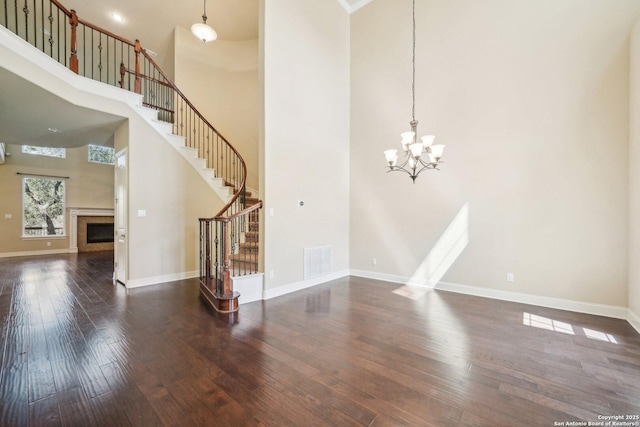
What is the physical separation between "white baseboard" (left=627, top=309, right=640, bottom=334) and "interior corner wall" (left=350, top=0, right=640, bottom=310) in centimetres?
16

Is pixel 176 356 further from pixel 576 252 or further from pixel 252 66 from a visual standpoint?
pixel 252 66

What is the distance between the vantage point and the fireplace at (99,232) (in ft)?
30.9

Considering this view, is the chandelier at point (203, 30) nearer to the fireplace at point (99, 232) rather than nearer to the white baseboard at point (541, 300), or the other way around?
the white baseboard at point (541, 300)

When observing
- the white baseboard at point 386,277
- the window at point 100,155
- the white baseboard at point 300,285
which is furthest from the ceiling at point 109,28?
the white baseboard at point 386,277

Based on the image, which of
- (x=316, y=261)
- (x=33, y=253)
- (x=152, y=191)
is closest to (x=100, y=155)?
(x=33, y=253)

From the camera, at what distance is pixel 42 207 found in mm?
8398

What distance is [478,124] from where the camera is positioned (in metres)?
4.12

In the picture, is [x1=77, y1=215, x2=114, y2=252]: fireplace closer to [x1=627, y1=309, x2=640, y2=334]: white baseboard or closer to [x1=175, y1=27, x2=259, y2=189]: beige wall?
[x1=175, y1=27, x2=259, y2=189]: beige wall

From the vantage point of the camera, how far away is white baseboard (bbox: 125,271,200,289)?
4500 mm

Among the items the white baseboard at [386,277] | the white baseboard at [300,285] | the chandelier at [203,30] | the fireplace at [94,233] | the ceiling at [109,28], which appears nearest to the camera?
the ceiling at [109,28]

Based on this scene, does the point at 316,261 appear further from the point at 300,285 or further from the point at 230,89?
the point at 230,89

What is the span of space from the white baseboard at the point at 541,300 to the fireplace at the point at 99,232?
37.0 ft

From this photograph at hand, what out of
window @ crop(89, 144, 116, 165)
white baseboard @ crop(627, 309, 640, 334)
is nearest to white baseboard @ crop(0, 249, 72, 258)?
window @ crop(89, 144, 116, 165)

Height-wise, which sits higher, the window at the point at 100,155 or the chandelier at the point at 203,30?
the chandelier at the point at 203,30
